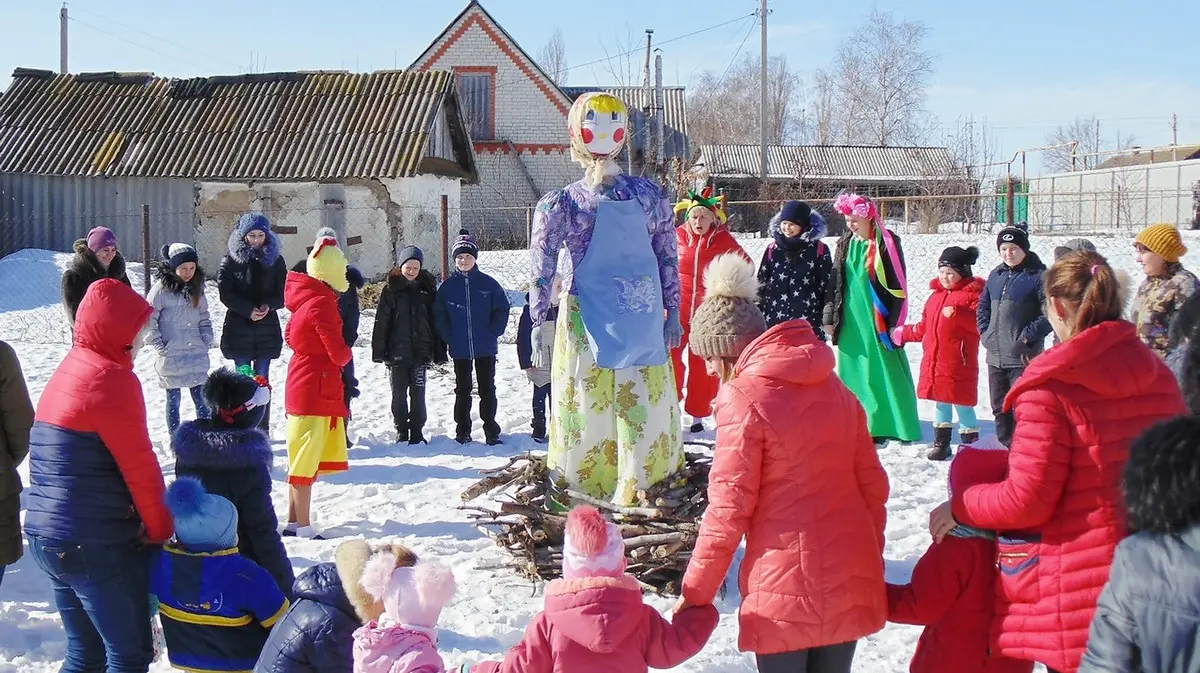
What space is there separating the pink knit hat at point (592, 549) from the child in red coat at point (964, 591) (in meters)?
0.90

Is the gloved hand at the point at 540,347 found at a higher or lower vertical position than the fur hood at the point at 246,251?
lower

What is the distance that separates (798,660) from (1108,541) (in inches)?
35.5

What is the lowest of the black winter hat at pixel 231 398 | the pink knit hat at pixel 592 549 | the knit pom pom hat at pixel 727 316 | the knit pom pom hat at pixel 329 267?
the pink knit hat at pixel 592 549

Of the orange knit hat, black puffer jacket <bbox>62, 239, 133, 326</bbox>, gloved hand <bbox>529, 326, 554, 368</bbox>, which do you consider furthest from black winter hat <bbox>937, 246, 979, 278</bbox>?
black puffer jacket <bbox>62, 239, 133, 326</bbox>

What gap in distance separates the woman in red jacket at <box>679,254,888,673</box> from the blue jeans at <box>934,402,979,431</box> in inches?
187

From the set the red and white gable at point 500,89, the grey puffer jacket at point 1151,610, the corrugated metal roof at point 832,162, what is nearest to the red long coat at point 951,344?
the grey puffer jacket at point 1151,610

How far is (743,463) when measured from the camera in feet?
9.48

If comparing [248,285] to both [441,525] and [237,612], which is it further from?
[237,612]

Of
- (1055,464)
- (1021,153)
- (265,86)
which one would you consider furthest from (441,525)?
(1021,153)

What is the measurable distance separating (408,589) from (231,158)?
57.0ft

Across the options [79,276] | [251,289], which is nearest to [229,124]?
[251,289]

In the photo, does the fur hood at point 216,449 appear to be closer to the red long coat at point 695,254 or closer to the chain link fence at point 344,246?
the red long coat at point 695,254

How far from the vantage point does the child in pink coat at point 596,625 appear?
2725mm

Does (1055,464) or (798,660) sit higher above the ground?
(1055,464)
